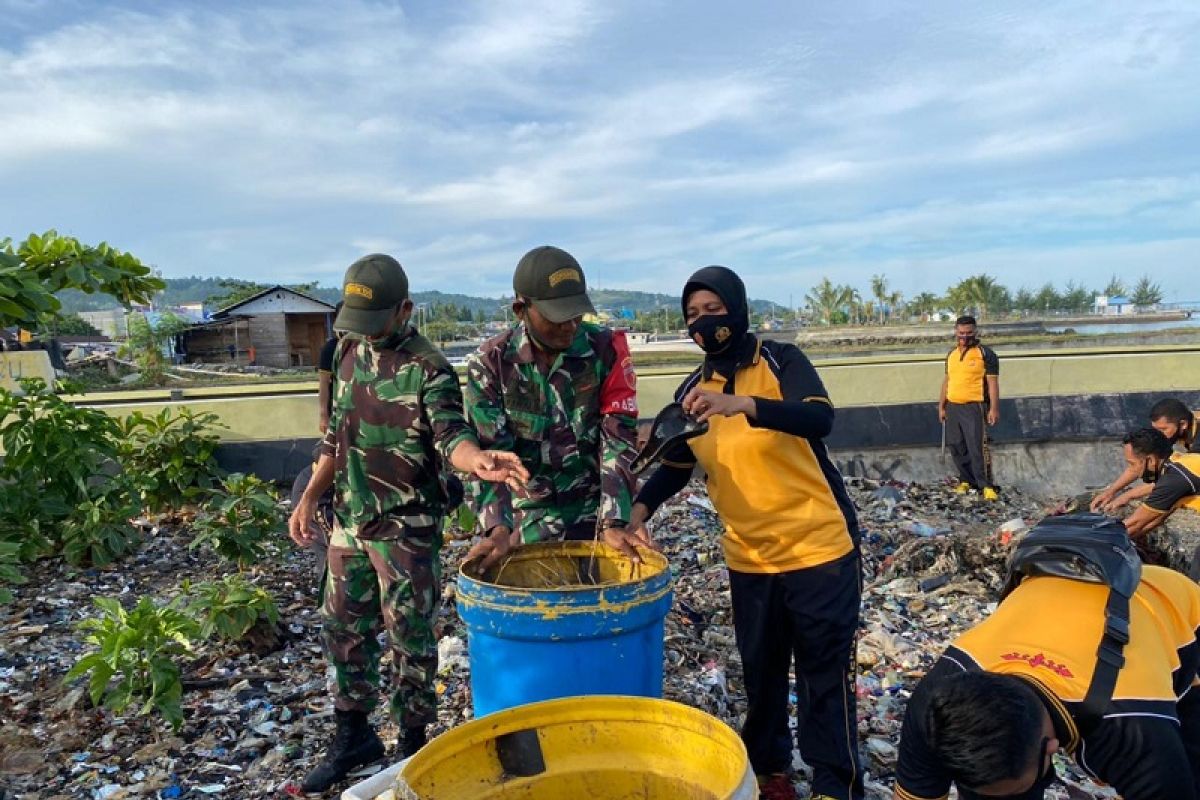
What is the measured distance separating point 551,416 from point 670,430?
481mm

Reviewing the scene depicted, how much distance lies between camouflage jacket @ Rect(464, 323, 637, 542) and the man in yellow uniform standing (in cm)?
603

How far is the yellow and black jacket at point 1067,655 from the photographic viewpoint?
6.27 ft

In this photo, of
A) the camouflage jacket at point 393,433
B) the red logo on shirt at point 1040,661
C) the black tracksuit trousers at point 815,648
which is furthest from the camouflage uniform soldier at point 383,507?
the red logo on shirt at point 1040,661

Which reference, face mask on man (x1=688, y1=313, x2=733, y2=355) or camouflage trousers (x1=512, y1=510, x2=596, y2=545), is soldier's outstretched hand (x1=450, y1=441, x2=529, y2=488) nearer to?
camouflage trousers (x1=512, y1=510, x2=596, y2=545)

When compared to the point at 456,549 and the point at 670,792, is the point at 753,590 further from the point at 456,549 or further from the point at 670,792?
the point at 456,549

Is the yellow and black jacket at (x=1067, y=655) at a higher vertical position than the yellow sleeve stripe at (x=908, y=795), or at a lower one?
higher

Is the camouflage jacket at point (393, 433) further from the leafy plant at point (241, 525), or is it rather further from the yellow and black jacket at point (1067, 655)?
the leafy plant at point (241, 525)

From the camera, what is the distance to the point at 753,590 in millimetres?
2818

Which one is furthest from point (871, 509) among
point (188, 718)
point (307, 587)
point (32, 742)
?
point (32, 742)

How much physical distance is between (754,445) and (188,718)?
2749 mm

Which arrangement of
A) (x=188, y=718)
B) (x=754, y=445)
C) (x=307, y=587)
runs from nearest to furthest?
(x=754, y=445) → (x=188, y=718) → (x=307, y=587)

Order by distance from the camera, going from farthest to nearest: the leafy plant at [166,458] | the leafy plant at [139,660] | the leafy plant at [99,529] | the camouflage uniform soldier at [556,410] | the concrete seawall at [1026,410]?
the concrete seawall at [1026,410] < the leafy plant at [166,458] < the leafy plant at [99,529] < the leafy plant at [139,660] < the camouflage uniform soldier at [556,410]

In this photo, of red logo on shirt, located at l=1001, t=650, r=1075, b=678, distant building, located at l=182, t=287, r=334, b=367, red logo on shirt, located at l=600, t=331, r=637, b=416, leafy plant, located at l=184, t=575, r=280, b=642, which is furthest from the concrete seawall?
distant building, located at l=182, t=287, r=334, b=367

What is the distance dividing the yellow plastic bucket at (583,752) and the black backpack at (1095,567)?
898 mm
